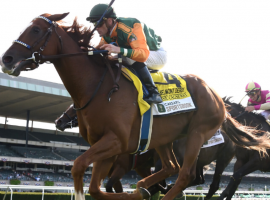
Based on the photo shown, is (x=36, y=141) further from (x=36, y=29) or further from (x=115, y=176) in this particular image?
(x=36, y=29)

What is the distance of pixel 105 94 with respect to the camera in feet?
11.1

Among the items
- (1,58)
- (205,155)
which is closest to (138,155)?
(205,155)

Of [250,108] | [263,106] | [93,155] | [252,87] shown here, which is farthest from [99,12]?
[252,87]

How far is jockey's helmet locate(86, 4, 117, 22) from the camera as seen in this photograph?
3.65 metres

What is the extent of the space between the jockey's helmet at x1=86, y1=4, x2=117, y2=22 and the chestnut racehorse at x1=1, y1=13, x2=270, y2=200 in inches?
6.2

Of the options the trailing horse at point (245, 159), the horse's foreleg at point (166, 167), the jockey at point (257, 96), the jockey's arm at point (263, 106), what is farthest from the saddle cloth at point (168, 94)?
the jockey at point (257, 96)

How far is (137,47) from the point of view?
3.51 m

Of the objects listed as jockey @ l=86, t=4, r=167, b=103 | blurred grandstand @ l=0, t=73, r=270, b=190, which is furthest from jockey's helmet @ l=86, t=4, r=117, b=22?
blurred grandstand @ l=0, t=73, r=270, b=190

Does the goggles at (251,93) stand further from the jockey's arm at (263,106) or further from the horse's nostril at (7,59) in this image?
the horse's nostril at (7,59)

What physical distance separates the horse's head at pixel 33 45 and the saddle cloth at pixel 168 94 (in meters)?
0.82

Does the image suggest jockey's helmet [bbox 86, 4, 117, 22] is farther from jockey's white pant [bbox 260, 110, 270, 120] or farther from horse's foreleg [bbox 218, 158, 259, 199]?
jockey's white pant [bbox 260, 110, 270, 120]

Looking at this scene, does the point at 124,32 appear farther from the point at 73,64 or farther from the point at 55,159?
the point at 55,159

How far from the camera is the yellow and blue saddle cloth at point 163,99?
354 centimetres

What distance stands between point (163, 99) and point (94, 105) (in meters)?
0.89
